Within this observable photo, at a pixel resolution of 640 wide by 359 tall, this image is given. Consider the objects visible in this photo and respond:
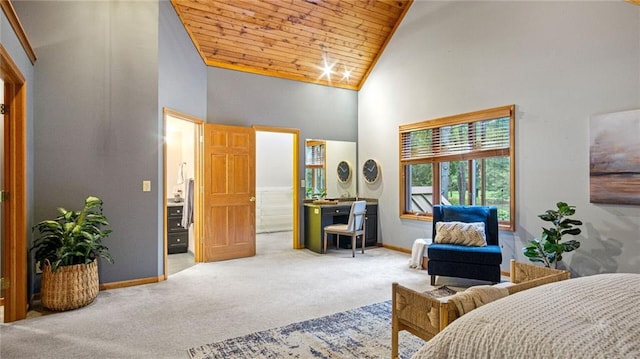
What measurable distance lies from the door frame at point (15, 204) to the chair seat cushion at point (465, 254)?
12.8ft

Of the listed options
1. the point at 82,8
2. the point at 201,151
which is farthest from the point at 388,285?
the point at 82,8

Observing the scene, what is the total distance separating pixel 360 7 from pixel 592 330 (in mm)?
5186

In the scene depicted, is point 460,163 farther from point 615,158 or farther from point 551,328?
point 551,328

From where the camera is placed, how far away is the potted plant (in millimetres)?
3117

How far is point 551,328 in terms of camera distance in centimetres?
119

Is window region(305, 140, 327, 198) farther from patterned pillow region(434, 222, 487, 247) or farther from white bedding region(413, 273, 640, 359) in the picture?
white bedding region(413, 273, 640, 359)

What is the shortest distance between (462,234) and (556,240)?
89 cm

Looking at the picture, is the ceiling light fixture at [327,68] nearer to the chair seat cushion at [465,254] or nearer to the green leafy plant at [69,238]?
the chair seat cushion at [465,254]

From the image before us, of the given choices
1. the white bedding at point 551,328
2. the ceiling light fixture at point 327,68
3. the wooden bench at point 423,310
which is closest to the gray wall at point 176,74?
the ceiling light fixture at point 327,68

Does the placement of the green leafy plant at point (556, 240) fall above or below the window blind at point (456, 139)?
below

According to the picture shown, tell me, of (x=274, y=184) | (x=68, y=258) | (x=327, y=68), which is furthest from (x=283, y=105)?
(x=68, y=258)

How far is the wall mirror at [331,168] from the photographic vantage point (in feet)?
21.6

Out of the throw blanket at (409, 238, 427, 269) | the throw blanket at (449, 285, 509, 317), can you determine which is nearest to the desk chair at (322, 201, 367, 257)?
the throw blanket at (409, 238, 427, 269)

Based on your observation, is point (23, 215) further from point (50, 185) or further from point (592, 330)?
point (592, 330)
